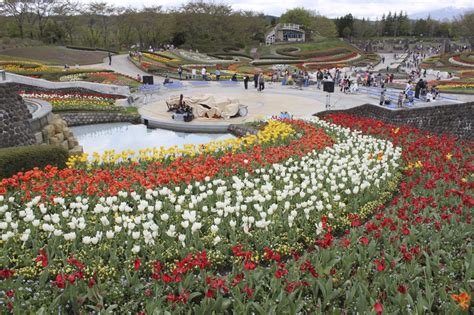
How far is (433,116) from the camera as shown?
20.5 m

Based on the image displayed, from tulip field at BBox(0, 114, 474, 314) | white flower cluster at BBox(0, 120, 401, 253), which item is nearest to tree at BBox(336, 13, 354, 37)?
tulip field at BBox(0, 114, 474, 314)

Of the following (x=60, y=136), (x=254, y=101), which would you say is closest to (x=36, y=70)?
(x=254, y=101)

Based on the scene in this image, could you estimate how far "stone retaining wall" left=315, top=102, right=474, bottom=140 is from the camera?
20109mm

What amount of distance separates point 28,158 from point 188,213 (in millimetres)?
5289

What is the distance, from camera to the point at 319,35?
95938mm

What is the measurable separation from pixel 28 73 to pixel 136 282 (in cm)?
2951

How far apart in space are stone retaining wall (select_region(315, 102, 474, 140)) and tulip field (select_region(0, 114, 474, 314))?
10.2m

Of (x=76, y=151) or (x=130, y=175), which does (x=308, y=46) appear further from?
(x=130, y=175)

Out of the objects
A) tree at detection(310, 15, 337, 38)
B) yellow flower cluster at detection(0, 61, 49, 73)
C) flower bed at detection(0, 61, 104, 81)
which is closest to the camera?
flower bed at detection(0, 61, 104, 81)

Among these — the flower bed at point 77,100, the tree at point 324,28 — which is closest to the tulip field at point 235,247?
the flower bed at point 77,100

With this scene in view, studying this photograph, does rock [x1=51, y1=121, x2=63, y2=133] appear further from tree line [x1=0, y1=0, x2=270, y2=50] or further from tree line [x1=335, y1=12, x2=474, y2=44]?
tree line [x1=335, y1=12, x2=474, y2=44]

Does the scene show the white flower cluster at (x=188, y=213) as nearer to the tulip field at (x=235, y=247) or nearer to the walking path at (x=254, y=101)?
the tulip field at (x=235, y=247)

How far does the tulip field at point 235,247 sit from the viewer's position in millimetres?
4984

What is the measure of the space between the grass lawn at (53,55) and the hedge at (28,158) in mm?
35728
